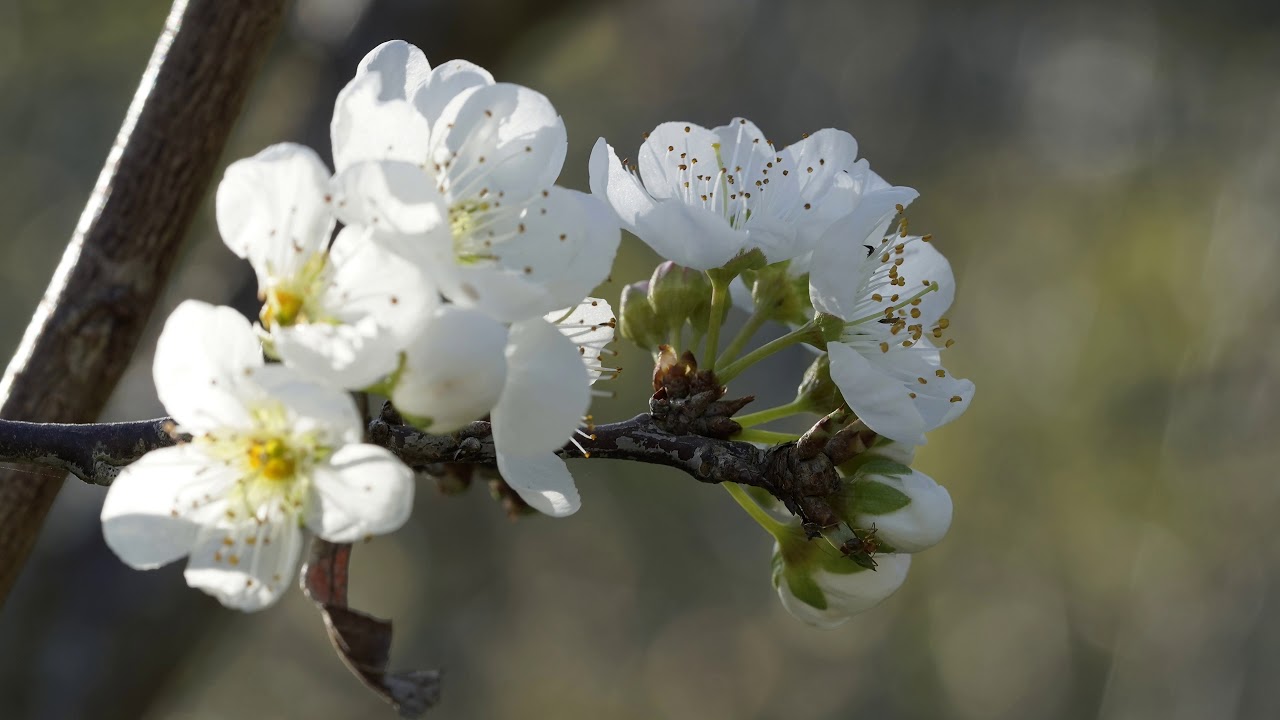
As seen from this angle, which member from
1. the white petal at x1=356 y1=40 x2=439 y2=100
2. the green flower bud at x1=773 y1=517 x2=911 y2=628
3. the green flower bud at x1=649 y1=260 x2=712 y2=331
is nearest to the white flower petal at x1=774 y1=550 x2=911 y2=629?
the green flower bud at x1=773 y1=517 x2=911 y2=628

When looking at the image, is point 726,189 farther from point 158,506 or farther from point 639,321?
point 158,506

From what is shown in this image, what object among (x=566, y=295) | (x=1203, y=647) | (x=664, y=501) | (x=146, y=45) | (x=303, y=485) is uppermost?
(x=566, y=295)

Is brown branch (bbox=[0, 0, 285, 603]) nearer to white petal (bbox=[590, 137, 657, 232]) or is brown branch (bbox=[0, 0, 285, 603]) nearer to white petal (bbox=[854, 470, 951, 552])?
white petal (bbox=[590, 137, 657, 232])

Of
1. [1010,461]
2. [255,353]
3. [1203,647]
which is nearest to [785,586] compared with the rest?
[255,353]

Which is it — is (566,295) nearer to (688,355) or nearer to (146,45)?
(688,355)

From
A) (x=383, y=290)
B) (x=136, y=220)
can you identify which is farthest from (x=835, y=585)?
(x=136, y=220)

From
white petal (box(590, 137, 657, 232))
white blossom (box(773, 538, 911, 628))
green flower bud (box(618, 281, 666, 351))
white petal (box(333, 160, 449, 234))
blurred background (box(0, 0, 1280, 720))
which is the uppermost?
white petal (box(333, 160, 449, 234))
